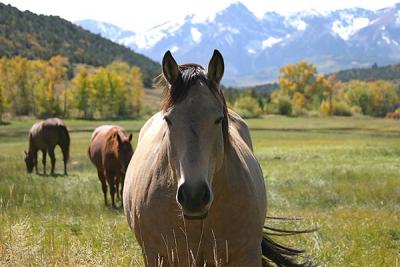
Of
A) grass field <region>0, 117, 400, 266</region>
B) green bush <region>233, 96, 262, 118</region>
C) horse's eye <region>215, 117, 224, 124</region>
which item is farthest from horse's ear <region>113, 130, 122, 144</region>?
green bush <region>233, 96, 262, 118</region>

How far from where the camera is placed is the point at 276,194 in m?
17.1

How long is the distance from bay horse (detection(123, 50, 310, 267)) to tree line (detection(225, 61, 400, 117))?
101633 millimetres

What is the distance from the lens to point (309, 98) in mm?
126938

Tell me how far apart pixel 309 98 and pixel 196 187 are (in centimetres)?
12679

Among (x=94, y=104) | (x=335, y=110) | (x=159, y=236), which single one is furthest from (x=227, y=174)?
(x=335, y=110)

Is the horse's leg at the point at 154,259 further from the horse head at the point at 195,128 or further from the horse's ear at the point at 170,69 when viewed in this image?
the horse's ear at the point at 170,69

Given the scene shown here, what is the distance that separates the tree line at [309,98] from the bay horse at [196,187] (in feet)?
333

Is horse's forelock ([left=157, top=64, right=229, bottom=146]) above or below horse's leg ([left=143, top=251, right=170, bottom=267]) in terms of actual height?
above

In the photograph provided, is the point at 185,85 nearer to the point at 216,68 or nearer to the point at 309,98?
the point at 216,68

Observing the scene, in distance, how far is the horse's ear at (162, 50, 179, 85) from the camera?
4.03m

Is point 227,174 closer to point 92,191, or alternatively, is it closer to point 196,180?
point 196,180

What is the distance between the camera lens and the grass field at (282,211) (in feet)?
21.7

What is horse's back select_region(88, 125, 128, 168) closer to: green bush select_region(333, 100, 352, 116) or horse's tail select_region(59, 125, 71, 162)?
horse's tail select_region(59, 125, 71, 162)

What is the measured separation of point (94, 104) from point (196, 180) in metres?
91.5
